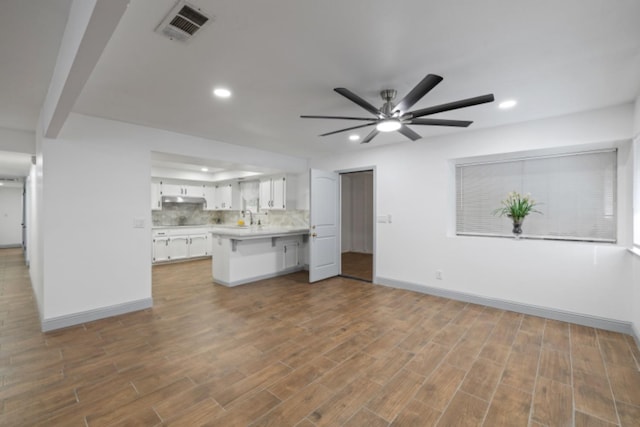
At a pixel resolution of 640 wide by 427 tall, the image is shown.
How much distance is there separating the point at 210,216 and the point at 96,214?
17.7ft

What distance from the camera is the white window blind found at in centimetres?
340

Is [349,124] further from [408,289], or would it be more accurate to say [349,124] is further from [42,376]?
[42,376]

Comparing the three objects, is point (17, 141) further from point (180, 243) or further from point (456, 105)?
point (456, 105)

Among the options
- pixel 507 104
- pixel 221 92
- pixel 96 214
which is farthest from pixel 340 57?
pixel 96 214

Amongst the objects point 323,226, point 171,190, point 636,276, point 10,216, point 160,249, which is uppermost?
point 171,190

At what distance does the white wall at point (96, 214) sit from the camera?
3.15 metres

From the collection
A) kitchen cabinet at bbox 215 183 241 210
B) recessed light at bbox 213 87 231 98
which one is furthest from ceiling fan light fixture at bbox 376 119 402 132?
kitchen cabinet at bbox 215 183 241 210

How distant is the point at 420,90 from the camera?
82.4 inches

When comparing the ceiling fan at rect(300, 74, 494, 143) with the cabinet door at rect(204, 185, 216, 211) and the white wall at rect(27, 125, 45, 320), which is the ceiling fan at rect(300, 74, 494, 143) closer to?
the white wall at rect(27, 125, 45, 320)

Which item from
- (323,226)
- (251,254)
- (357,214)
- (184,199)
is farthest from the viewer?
(357,214)

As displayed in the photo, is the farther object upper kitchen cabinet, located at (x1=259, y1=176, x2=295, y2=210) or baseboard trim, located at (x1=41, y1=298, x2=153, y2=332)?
upper kitchen cabinet, located at (x1=259, y1=176, x2=295, y2=210)

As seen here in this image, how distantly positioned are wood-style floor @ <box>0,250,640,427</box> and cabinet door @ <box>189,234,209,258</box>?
3565mm

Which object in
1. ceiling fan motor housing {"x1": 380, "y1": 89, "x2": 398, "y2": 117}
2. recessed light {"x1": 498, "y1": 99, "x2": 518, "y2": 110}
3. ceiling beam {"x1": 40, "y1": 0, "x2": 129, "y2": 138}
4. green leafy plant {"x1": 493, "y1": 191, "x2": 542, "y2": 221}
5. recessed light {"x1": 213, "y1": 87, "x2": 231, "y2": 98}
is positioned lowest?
green leafy plant {"x1": 493, "y1": 191, "x2": 542, "y2": 221}

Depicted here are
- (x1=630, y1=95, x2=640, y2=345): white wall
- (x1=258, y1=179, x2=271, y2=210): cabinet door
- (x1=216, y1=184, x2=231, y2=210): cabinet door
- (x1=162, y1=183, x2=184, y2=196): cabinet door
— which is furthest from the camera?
(x1=216, y1=184, x2=231, y2=210): cabinet door
